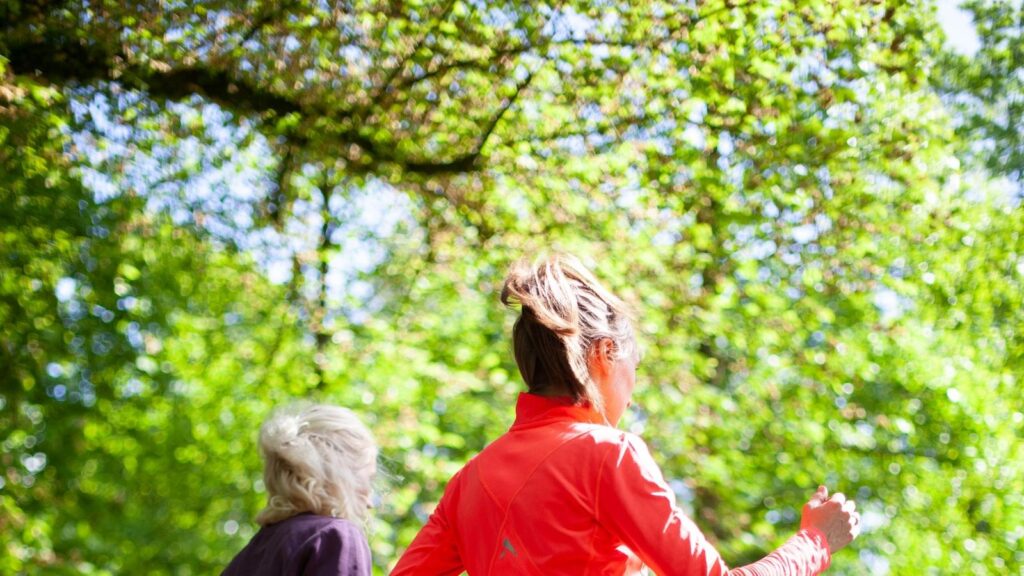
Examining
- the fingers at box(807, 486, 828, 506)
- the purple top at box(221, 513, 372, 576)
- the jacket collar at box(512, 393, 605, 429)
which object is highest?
the jacket collar at box(512, 393, 605, 429)

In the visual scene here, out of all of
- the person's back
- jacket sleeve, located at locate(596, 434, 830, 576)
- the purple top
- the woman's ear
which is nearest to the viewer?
jacket sleeve, located at locate(596, 434, 830, 576)

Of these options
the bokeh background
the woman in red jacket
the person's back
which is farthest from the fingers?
the bokeh background

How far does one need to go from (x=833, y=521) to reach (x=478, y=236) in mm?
4860

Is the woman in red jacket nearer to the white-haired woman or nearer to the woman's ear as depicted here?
the woman's ear

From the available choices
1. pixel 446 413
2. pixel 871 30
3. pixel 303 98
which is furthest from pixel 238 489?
pixel 871 30

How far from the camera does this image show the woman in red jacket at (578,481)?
6.64ft

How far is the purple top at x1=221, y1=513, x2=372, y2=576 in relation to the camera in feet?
11.6

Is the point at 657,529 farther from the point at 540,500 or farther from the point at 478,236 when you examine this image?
the point at 478,236

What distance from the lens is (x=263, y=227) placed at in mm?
7273

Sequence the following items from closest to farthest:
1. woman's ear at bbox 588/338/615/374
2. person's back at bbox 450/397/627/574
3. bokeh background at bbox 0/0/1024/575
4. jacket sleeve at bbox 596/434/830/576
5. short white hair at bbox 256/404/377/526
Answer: jacket sleeve at bbox 596/434/830/576, person's back at bbox 450/397/627/574, woman's ear at bbox 588/338/615/374, short white hair at bbox 256/404/377/526, bokeh background at bbox 0/0/1024/575

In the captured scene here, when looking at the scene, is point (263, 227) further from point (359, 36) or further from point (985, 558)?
point (985, 558)

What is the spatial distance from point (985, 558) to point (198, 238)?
23.9ft

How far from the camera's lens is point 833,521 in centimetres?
218

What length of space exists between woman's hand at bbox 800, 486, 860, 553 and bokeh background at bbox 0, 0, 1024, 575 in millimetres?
2101
